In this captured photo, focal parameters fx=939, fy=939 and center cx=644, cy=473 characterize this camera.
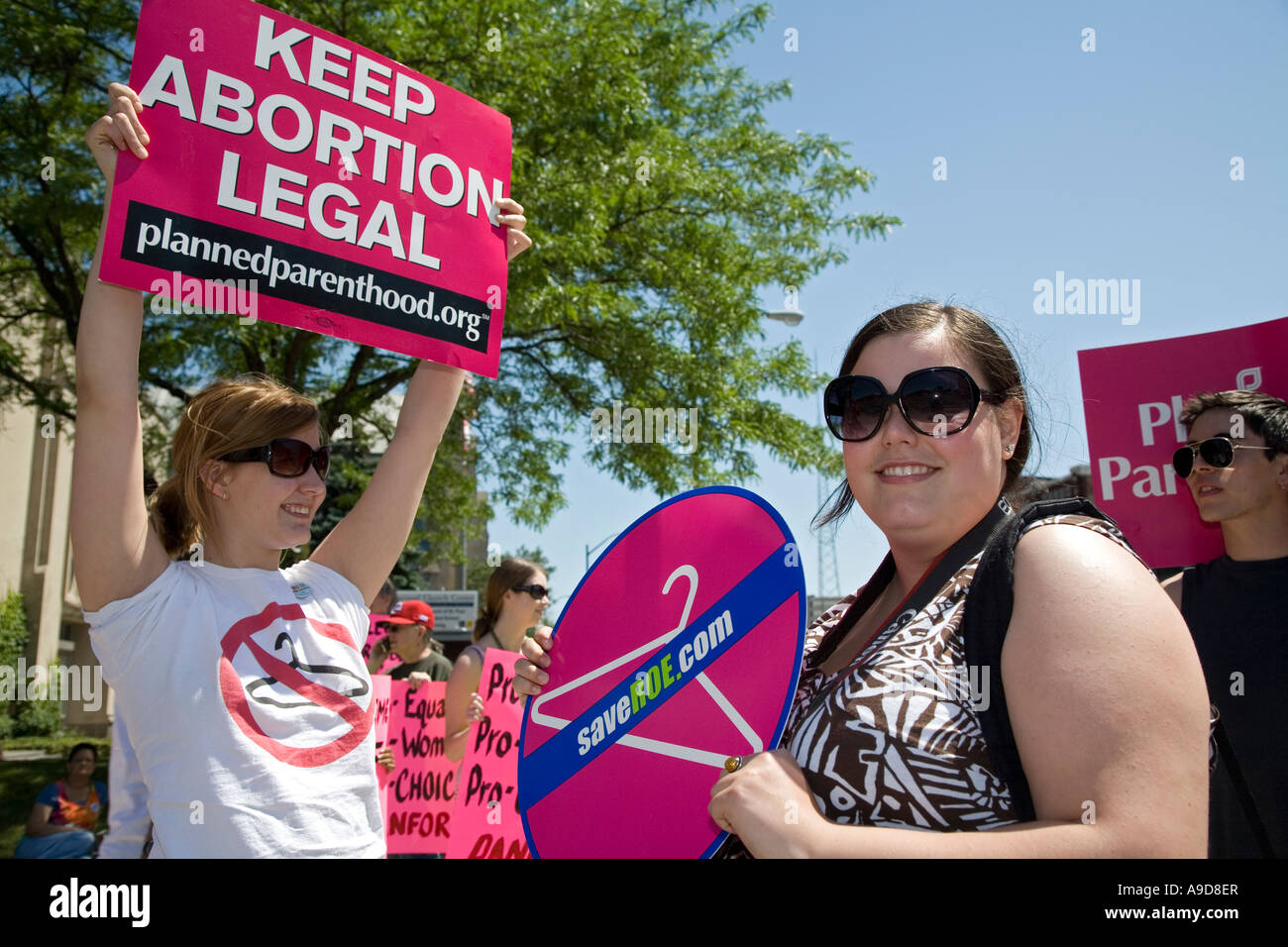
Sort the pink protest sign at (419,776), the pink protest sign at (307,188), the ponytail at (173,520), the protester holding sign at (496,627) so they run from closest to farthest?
the pink protest sign at (307,188) → the ponytail at (173,520) → the protester holding sign at (496,627) → the pink protest sign at (419,776)

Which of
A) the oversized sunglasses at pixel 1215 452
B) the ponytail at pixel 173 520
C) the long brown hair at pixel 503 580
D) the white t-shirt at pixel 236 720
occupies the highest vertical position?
the oversized sunglasses at pixel 1215 452

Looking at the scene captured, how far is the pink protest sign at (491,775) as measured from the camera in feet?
16.2

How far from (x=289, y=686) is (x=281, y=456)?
23.1 inches

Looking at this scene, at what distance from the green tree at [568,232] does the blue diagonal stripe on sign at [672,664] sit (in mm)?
7370

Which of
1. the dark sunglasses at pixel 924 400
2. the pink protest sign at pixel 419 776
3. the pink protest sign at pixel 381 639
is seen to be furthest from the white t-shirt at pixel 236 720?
the pink protest sign at pixel 381 639

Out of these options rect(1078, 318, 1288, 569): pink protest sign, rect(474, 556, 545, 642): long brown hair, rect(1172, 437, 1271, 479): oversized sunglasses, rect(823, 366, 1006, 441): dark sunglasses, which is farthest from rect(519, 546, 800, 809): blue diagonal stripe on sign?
rect(474, 556, 545, 642): long brown hair

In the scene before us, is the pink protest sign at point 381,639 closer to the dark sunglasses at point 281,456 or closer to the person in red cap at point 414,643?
the person in red cap at point 414,643

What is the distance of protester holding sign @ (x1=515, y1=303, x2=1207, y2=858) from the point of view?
1125 millimetres

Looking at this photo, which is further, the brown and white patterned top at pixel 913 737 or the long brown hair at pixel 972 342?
the long brown hair at pixel 972 342

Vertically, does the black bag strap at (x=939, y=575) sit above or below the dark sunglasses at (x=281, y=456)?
below

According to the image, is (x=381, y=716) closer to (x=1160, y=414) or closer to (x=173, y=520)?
(x=173, y=520)

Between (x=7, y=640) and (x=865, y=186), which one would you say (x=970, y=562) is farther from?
(x=7, y=640)

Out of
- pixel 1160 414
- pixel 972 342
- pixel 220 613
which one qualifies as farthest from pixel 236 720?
pixel 1160 414

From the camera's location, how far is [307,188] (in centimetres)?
248
